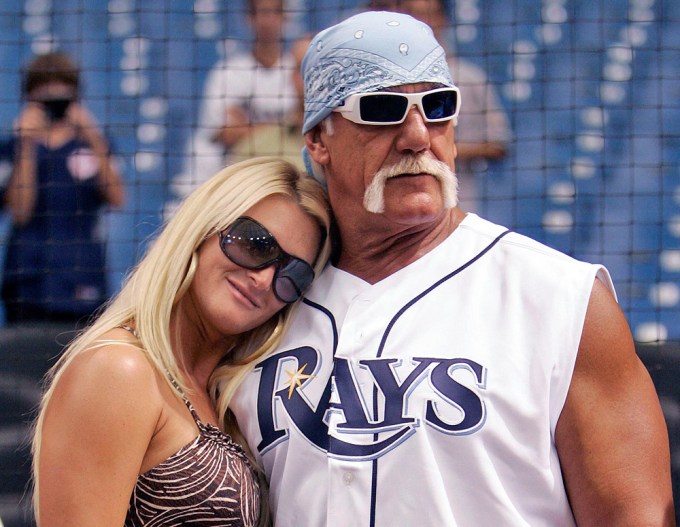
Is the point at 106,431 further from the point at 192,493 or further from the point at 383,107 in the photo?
the point at 383,107

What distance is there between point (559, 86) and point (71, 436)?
11.3 feet

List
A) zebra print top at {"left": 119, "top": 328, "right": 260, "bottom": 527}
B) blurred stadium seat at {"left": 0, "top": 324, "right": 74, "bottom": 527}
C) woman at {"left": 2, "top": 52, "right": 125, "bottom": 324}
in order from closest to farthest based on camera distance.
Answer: zebra print top at {"left": 119, "top": 328, "right": 260, "bottom": 527}
blurred stadium seat at {"left": 0, "top": 324, "right": 74, "bottom": 527}
woman at {"left": 2, "top": 52, "right": 125, "bottom": 324}

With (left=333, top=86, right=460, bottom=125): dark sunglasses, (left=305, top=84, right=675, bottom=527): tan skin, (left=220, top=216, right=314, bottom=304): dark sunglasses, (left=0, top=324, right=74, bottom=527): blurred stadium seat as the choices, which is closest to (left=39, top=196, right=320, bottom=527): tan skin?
(left=220, top=216, right=314, bottom=304): dark sunglasses

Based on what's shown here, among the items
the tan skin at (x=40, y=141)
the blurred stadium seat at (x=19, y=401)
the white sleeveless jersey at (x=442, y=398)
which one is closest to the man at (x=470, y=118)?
the tan skin at (x=40, y=141)

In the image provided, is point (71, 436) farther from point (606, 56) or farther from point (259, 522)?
point (606, 56)

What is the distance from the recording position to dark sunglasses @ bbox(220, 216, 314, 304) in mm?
2395

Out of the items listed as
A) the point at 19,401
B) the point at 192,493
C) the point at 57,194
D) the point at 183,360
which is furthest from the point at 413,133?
the point at 57,194

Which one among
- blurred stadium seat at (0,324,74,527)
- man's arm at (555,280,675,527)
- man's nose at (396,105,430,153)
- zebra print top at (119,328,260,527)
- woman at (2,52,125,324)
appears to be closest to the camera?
man's arm at (555,280,675,527)

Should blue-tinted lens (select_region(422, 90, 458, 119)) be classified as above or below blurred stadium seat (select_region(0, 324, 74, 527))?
above

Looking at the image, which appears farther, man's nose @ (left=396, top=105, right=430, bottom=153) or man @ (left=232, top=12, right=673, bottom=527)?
man's nose @ (left=396, top=105, right=430, bottom=153)

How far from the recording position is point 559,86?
16.1 feet

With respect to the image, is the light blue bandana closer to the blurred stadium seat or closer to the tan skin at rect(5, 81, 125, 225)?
the blurred stadium seat

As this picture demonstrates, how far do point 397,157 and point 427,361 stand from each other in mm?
477

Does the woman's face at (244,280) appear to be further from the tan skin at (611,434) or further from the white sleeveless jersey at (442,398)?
the tan skin at (611,434)
